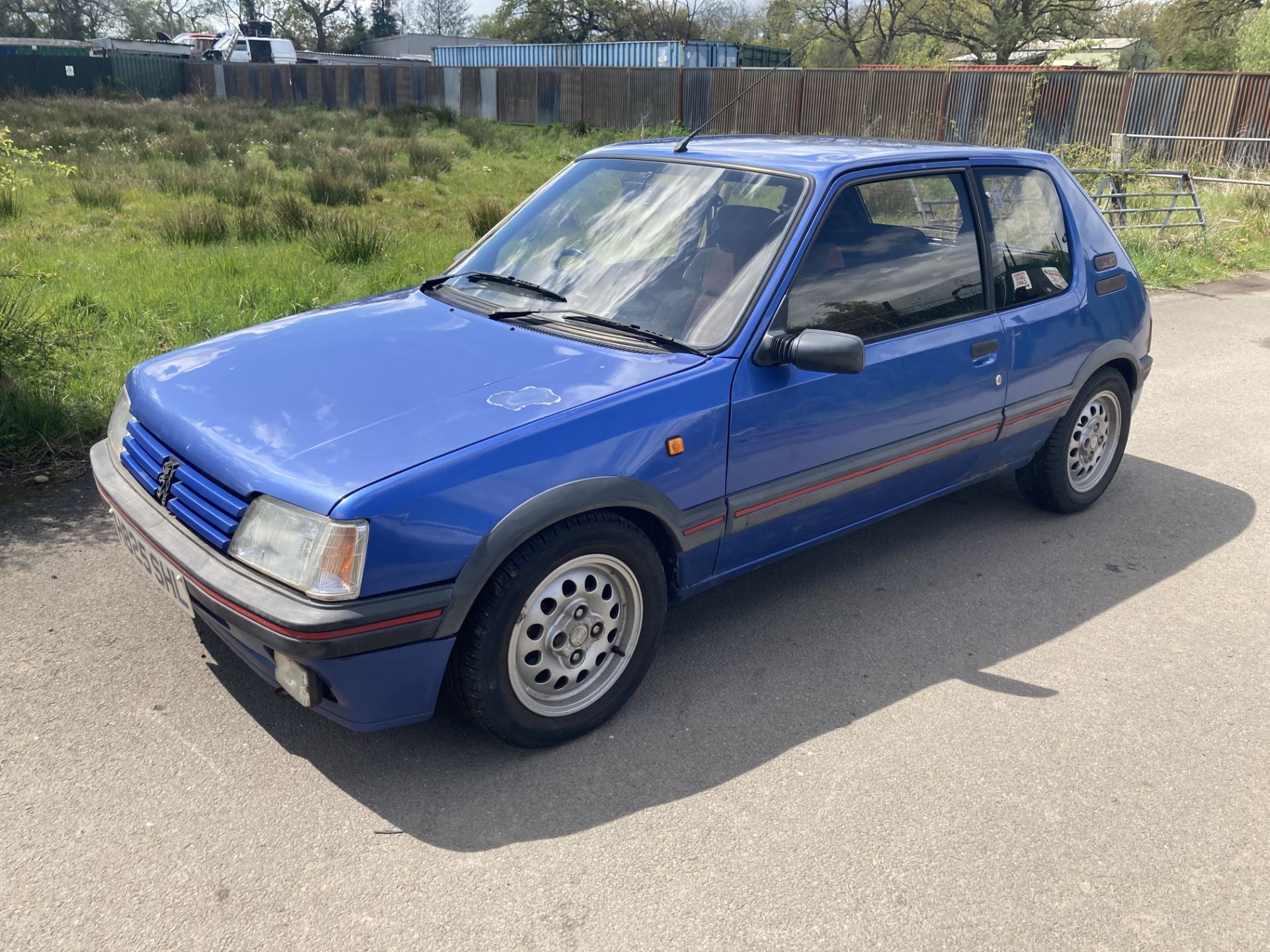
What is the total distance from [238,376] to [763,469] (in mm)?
1761

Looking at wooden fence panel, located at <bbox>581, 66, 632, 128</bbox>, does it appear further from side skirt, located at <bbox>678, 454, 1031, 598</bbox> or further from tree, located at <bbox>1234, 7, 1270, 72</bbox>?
side skirt, located at <bbox>678, 454, 1031, 598</bbox>

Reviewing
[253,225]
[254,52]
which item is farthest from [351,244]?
[254,52]

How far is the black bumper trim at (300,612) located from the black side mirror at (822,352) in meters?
1.37

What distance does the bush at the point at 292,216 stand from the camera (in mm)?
10641

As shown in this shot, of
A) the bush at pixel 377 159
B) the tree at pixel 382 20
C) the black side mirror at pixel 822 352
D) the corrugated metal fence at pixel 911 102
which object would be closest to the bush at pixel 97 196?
the bush at pixel 377 159

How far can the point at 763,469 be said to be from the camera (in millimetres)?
3533

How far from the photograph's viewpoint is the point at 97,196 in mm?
12719

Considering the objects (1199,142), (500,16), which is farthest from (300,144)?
(500,16)

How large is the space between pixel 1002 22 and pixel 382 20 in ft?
165

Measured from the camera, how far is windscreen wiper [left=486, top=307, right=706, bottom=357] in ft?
11.4

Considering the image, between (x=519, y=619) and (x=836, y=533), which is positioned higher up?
(x=519, y=619)

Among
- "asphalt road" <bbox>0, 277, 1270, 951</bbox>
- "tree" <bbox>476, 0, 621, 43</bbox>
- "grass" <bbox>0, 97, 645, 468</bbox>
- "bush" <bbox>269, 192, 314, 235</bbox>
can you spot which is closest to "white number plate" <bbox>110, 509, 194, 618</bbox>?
"asphalt road" <bbox>0, 277, 1270, 951</bbox>

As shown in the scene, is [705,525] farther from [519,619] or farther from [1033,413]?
[1033,413]

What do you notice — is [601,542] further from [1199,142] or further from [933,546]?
[1199,142]
